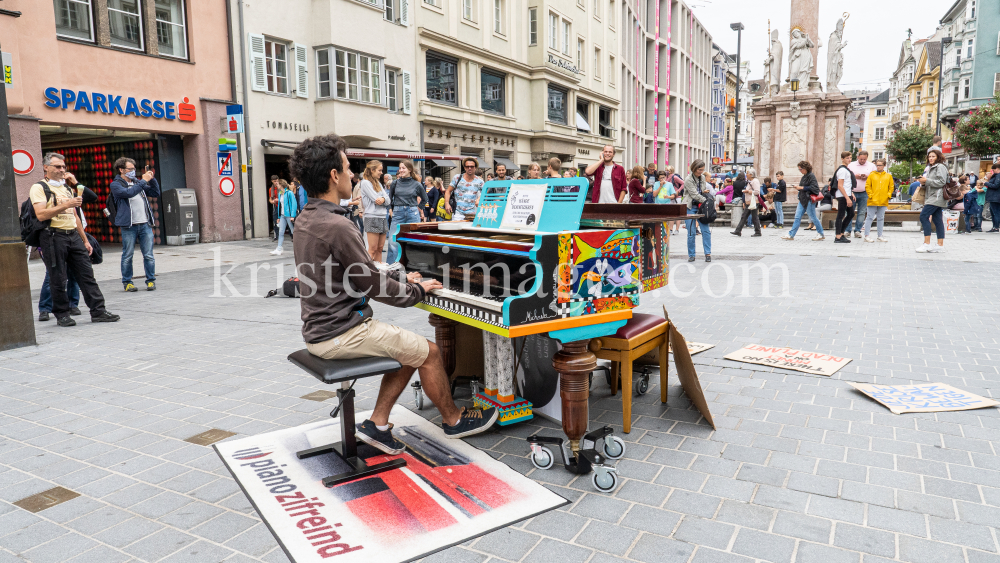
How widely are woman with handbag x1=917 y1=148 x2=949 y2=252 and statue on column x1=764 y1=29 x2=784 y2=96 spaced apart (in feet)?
34.9

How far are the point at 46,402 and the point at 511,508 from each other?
3.63 meters

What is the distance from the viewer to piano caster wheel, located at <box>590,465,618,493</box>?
3031 millimetres

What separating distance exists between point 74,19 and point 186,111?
2861 millimetres

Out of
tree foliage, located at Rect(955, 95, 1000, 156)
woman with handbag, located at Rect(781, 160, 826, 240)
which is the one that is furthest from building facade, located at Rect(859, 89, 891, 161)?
woman with handbag, located at Rect(781, 160, 826, 240)

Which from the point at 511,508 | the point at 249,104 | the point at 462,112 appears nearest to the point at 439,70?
the point at 462,112

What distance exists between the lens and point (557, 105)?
31.0 m

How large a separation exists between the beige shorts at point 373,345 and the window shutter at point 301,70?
16.7m

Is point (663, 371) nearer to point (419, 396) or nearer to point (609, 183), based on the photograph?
point (419, 396)

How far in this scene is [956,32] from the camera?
57.5 m

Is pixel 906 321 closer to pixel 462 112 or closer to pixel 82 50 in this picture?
pixel 82 50

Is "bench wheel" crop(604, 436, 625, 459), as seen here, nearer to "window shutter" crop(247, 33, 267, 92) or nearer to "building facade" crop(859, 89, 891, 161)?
"window shutter" crop(247, 33, 267, 92)

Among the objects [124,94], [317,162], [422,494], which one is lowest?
[422,494]

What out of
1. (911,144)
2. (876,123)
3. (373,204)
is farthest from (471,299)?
(876,123)

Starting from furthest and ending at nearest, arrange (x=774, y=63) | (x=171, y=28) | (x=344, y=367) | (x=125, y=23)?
(x=774, y=63) → (x=171, y=28) → (x=125, y=23) → (x=344, y=367)
